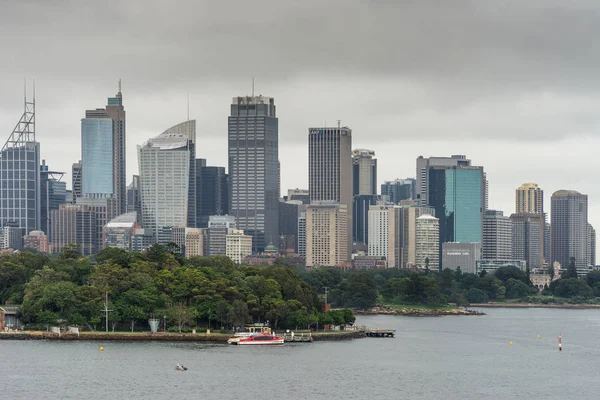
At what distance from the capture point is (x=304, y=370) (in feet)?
366

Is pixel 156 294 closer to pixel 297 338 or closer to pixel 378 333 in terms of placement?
pixel 297 338

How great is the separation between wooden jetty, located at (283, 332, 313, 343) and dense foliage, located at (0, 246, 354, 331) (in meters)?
3.55

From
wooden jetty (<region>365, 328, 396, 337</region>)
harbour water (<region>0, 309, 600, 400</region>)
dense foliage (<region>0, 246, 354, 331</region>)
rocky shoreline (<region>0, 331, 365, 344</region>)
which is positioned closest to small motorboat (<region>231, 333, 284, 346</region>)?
harbour water (<region>0, 309, 600, 400</region>)

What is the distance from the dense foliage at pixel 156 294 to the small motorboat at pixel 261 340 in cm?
490

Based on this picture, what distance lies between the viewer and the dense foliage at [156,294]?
135 metres

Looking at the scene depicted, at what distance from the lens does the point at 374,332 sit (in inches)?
6019

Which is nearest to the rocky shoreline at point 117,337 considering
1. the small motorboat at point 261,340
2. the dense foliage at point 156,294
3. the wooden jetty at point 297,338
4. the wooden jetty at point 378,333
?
the dense foliage at point 156,294

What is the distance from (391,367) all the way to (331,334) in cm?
2683

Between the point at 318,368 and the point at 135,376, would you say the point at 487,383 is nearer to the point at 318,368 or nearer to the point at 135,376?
the point at 318,368

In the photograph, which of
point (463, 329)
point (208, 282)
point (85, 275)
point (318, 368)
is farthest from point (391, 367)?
point (463, 329)

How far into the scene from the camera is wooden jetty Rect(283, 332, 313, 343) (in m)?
138

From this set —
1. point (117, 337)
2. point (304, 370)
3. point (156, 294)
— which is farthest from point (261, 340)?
point (304, 370)

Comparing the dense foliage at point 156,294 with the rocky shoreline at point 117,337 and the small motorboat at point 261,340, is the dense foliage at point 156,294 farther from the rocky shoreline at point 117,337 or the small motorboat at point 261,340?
the small motorboat at point 261,340

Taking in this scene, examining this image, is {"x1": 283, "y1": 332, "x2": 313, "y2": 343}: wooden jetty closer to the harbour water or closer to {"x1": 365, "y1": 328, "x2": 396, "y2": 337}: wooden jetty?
the harbour water
